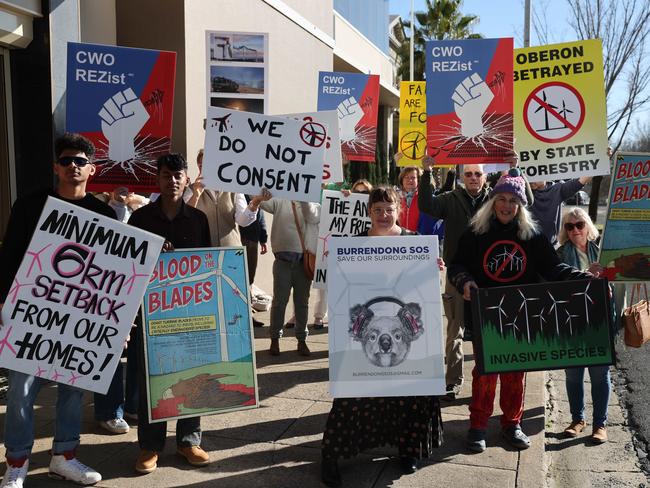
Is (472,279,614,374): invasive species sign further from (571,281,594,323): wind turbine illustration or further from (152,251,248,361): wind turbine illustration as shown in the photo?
(152,251,248,361): wind turbine illustration

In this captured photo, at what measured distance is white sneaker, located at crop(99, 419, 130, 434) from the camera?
508cm

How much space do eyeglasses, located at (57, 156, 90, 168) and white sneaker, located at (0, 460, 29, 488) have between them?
172 centimetres

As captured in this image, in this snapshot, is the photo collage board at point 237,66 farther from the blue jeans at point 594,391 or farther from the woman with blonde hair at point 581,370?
the blue jeans at point 594,391

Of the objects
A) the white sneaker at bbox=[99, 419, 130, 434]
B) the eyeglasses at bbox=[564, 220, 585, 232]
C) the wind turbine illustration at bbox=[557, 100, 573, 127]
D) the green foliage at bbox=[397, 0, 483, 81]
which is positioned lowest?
the white sneaker at bbox=[99, 419, 130, 434]

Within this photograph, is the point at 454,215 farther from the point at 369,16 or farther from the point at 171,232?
the point at 369,16

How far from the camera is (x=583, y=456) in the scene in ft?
16.6

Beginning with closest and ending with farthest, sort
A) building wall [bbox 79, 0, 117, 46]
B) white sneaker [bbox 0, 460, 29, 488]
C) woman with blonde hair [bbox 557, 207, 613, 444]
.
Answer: white sneaker [bbox 0, 460, 29, 488], woman with blonde hair [bbox 557, 207, 613, 444], building wall [bbox 79, 0, 117, 46]

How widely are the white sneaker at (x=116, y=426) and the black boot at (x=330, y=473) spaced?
161 centimetres

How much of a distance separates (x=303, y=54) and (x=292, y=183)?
8088mm

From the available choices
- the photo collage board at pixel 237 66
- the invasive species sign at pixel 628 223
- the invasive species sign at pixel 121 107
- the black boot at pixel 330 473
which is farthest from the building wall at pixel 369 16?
the black boot at pixel 330 473

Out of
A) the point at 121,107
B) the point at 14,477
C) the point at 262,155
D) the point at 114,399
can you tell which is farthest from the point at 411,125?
the point at 14,477

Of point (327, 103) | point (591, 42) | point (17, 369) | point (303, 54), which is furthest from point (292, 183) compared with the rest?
point (303, 54)

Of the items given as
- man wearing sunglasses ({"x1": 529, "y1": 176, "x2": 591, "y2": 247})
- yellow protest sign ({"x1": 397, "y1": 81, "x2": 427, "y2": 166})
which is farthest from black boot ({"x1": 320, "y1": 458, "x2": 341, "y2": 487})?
yellow protest sign ({"x1": 397, "y1": 81, "x2": 427, "y2": 166})

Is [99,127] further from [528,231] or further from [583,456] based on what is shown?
[583,456]
